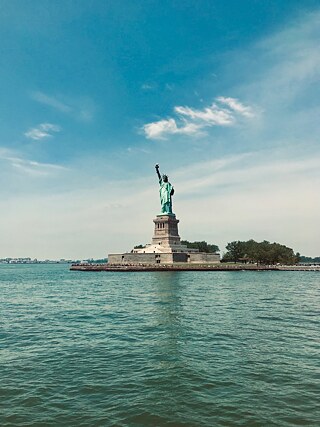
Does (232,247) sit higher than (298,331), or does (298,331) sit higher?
(232,247)

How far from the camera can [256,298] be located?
36.4 m

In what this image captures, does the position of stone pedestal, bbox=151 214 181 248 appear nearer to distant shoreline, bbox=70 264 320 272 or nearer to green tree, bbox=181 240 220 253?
distant shoreline, bbox=70 264 320 272

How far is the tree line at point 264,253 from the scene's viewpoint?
111744 millimetres

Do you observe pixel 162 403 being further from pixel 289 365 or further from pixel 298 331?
pixel 298 331

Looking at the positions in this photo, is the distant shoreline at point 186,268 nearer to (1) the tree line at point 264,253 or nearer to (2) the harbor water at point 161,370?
(1) the tree line at point 264,253

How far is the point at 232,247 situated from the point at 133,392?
409ft

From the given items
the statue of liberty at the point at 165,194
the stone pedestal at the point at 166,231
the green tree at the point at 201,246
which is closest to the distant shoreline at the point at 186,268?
the stone pedestal at the point at 166,231

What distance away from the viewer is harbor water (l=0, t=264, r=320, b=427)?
10.5 metres

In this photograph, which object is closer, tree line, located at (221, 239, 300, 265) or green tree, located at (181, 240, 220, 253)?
tree line, located at (221, 239, 300, 265)

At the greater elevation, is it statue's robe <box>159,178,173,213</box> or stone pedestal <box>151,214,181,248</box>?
statue's robe <box>159,178,173,213</box>

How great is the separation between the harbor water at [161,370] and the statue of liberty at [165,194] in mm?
81886

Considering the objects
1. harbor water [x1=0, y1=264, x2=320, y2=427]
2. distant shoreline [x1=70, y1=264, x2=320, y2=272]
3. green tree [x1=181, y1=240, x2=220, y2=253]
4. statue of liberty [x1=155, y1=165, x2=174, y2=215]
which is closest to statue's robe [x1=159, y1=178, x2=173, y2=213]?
statue of liberty [x1=155, y1=165, x2=174, y2=215]

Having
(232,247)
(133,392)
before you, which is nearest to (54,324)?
(133,392)

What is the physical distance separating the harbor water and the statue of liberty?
81.9m
